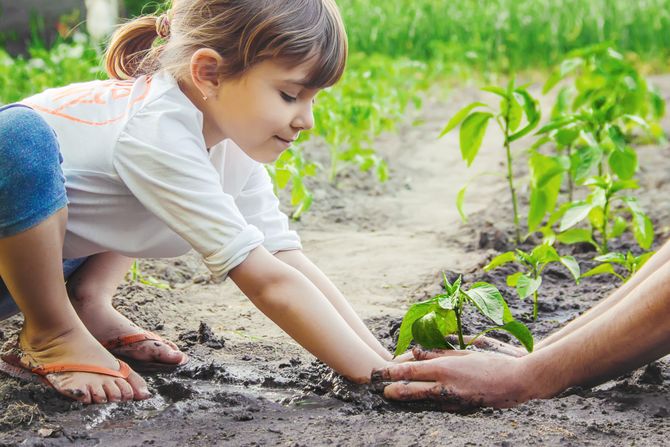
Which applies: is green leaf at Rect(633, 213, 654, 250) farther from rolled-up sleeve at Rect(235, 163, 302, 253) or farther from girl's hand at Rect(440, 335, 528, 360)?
rolled-up sleeve at Rect(235, 163, 302, 253)

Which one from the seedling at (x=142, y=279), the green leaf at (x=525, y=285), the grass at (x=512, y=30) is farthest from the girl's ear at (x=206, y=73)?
the grass at (x=512, y=30)

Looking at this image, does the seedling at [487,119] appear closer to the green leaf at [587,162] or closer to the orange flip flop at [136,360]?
the green leaf at [587,162]

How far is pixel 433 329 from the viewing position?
1.96 metres

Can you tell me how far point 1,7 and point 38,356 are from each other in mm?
7055

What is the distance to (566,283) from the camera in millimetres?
2930

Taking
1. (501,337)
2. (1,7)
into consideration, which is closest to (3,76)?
(501,337)

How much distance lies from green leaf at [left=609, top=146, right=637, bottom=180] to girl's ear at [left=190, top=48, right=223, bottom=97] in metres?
1.57

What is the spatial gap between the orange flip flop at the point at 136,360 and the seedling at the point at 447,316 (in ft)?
1.96

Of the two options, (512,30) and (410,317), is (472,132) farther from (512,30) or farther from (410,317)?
(512,30)

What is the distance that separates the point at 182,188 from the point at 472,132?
1278 mm

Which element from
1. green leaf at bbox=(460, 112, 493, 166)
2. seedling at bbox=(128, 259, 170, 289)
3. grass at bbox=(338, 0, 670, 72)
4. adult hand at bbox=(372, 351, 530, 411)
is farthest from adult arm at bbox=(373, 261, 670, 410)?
grass at bbox=(338, 0, 670, 72)

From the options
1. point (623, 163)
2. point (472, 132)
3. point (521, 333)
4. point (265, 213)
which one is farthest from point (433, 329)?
point (623, 163)

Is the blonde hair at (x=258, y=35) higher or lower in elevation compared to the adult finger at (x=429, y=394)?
higher

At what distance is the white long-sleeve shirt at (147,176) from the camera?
6.23 feet
